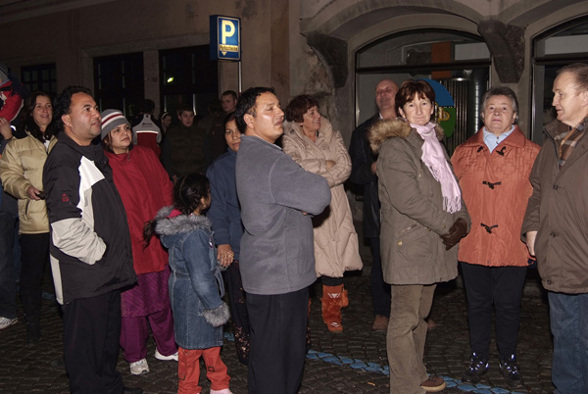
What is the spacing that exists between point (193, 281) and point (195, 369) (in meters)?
0.70

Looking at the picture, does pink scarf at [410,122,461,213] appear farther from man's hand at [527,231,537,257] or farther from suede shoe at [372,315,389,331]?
suede shoe at [372,315,389,331]

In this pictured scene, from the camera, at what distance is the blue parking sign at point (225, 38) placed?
36.6 ft

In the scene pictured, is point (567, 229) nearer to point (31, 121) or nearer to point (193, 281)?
point (193, 281)

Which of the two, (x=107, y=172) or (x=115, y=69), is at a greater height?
(x=115, y=69)

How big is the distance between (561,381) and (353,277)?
453cm

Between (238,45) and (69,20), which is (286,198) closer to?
(238,45)

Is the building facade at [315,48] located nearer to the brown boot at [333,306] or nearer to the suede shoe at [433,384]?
the brown boot at [333,306]

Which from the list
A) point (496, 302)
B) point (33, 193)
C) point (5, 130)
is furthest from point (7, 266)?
point (496, 302)

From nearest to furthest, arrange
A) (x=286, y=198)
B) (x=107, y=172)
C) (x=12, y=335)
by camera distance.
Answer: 1. (x=286, y=198)
2. (x=107, y=172)
3. (x=12, y=335)

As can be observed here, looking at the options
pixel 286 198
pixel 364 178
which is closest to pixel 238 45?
pixel 364 178

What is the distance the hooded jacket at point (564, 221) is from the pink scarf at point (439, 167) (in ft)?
1.87

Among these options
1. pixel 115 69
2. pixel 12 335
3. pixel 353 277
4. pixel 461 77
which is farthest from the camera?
pixel 115 69

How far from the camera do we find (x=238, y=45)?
11.5 m

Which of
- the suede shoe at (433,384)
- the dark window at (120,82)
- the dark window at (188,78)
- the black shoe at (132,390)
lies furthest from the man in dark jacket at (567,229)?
the dark window at (120,82)
